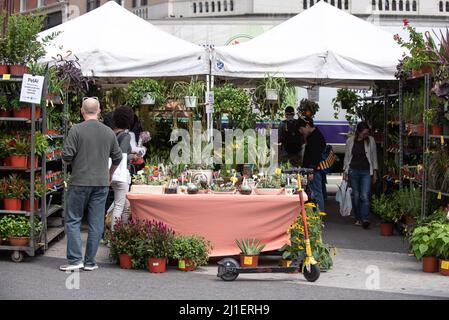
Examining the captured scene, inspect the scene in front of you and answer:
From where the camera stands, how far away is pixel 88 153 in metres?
8.86

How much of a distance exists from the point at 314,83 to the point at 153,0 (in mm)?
15284

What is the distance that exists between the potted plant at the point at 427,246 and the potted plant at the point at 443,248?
0.05 m

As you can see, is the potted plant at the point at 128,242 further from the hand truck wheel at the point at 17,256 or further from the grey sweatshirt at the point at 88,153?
the hand truck wheel at the point at 17,256

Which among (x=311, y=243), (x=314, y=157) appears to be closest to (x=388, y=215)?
(x=314, y=157)

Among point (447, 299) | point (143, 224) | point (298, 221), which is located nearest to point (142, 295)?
point (143, 224)

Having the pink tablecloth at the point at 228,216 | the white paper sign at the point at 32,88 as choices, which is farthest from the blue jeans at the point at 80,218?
the white paper sign at the point at 32,88

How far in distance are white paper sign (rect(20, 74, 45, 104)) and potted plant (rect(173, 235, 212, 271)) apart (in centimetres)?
221

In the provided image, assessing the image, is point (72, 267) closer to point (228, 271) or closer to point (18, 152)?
point (18, 152)

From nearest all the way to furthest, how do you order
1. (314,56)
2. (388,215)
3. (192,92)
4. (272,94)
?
(272,94) → (314,56) → (192,92) → (388,215)

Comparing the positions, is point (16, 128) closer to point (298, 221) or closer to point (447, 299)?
point (298, 221)

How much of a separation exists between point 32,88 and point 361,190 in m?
5.86

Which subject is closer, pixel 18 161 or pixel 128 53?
pixel 18 161

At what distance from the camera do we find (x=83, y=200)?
352 inches
